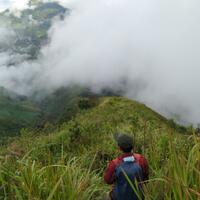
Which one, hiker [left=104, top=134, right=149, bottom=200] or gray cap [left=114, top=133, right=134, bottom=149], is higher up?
gray cap [left=114, top=133, right=134, bottom=149]

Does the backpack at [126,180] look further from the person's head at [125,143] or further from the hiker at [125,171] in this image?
the person's head at [125,143]

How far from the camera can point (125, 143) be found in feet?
20.9

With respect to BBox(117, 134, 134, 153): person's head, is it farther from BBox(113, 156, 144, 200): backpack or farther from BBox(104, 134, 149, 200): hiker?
BBox(113, 156, 144, 200): backpack

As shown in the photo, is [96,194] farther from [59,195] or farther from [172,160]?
[172,160]

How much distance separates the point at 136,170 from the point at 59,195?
4.88 ft

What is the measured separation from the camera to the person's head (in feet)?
20.9

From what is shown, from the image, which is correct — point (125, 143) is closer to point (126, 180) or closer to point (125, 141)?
point (125, 141)

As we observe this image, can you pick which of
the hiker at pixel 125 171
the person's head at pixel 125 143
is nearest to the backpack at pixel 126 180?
the hiker at pixel 125 171

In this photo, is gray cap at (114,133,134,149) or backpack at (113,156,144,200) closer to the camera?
backpack at (113,156,144,200)

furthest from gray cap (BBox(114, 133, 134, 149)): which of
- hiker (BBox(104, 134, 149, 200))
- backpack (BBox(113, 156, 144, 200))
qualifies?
backpack (BBox(113, 156, 144, 200))

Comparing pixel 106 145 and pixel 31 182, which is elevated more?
pixel 31 182

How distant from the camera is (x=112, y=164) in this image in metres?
6.54

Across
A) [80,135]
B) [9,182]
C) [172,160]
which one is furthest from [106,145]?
[172,160]

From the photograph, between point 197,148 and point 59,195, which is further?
point 59,195
